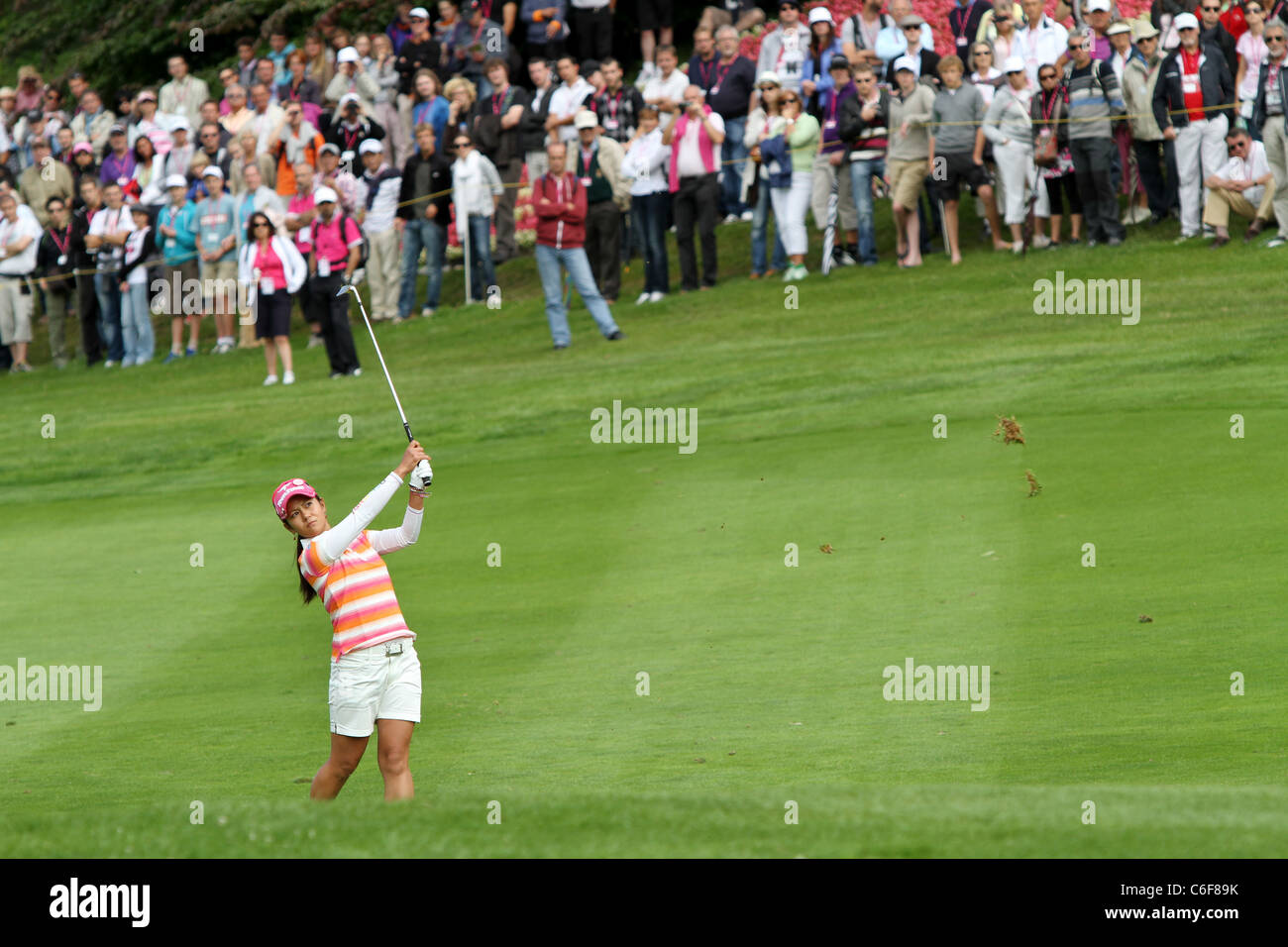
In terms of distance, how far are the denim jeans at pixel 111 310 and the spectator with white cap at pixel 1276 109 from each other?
17505 millimetres

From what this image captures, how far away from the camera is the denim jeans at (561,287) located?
77.6 ft

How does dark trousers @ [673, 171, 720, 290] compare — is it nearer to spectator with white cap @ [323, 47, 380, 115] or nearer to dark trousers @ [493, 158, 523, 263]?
dark trousers @ [493, 158, 523, 263]

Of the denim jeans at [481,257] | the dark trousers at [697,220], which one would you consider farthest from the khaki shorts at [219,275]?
the dark trousers at [697,220]

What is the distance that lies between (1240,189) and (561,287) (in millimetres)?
8795

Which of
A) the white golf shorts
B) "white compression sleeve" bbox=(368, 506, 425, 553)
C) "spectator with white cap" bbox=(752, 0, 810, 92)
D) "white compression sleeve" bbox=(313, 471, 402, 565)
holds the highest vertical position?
"spectator with white cap" bbox=(752, 0, 810, 92)

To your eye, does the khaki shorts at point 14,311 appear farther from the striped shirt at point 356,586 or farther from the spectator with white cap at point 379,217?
the striped shirt at point 356,586

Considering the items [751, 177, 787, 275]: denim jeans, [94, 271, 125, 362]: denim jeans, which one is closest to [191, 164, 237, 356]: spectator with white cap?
[94, 271, 125, 362]: denim jeans

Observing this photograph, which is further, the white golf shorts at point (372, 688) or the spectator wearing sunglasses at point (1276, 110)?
the spectator wearing sunglasses at point (1276, 110)

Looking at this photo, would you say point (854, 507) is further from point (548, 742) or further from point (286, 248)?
point (286, 248)

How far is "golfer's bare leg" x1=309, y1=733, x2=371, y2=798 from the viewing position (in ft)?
27.9

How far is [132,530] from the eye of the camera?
17.4 metres

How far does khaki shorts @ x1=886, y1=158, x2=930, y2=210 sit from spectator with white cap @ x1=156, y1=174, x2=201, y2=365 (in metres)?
10.9

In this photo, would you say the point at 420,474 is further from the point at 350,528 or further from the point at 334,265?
the point at 334,265
